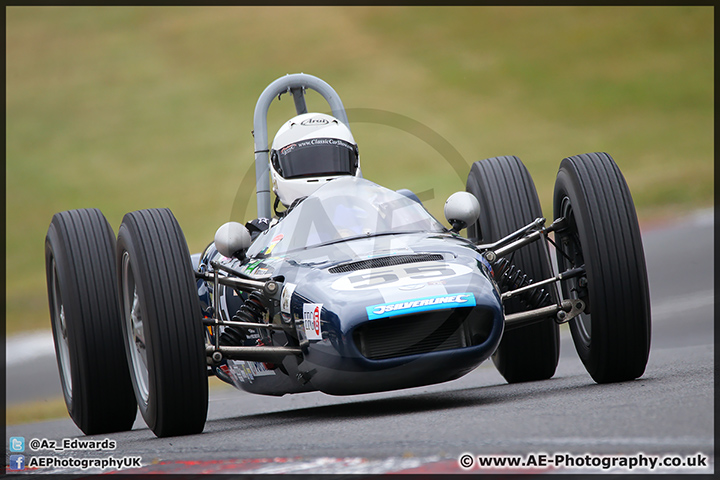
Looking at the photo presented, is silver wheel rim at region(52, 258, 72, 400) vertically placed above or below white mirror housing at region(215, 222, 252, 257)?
below

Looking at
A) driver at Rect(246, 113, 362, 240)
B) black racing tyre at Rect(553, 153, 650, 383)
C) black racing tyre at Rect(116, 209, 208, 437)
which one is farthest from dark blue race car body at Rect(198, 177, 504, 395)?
driver at Rect(246, 113, 362, 240)

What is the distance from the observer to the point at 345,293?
16.9 ft

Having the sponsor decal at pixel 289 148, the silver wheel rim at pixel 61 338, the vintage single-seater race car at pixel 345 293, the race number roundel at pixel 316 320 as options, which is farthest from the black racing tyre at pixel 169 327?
the silver wheel rim at pixel 61 338

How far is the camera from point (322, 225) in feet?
20.9

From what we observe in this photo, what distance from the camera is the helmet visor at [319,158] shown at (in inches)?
296

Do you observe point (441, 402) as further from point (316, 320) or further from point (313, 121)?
point (313, 121)

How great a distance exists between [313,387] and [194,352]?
33.1 inches

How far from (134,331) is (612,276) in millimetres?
3229

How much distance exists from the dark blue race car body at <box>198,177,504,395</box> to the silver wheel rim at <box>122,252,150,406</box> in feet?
2.59

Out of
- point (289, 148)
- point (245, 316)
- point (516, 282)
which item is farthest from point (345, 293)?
point (289, 148)

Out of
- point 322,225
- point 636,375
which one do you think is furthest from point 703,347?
point 322,225

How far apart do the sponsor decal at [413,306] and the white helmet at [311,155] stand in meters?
2.68

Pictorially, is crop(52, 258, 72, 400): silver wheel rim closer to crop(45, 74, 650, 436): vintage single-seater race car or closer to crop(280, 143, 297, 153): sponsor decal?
crop(45, 74, 650, 436): vintage single-seater race car

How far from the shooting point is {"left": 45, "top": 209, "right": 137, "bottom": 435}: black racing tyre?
22.0 feet
